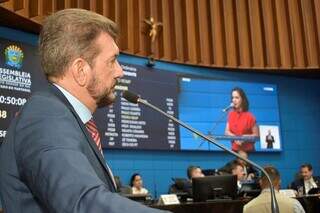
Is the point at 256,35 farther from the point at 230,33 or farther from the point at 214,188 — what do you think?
the point at 214,188

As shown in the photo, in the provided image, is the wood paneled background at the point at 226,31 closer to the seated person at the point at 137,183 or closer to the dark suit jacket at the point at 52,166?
the seated person at the point at 137,183

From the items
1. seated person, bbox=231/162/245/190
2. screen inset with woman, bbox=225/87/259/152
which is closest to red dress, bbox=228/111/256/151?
screen inset with woman, bbox=225/87/259/152

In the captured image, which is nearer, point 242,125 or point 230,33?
point 242,125

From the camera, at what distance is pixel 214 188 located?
4512 mm

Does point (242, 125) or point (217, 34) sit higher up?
point (217, 34)

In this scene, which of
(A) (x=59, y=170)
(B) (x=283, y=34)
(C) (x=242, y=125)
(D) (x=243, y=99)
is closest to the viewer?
(A) (x=59, y=170)

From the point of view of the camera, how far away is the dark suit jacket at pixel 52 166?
88 cm

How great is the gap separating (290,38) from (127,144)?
13.0ft

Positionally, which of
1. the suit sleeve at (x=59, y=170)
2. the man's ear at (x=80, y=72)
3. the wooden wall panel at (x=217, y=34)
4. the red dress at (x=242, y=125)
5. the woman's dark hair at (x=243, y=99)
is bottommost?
the suit sleeve at (x=59, y=170)

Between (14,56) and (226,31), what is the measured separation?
4.03 meters

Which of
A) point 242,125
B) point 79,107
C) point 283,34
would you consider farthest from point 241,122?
point 79,107

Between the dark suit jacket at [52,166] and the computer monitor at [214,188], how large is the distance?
342 cm

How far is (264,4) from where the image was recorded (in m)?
9.16

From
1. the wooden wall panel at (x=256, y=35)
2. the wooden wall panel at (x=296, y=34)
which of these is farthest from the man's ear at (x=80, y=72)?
the wooden wall panel at (x=296, y=34)
